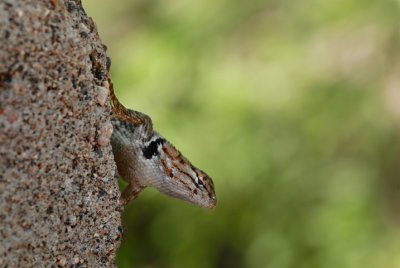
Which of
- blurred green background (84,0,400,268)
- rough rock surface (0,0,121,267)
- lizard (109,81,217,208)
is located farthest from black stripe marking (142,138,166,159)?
blurred green background (84,0,400,268)

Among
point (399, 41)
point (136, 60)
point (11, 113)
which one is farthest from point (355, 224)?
point (11, 113)

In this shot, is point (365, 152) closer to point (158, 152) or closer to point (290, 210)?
point (290, 210)

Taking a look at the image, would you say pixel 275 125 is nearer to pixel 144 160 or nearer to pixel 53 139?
Answer: pixel 144 160

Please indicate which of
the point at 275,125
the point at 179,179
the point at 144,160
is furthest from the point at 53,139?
the point at 275,125

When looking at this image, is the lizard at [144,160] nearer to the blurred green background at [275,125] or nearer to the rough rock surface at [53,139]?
the rough rock surface at [53,139]

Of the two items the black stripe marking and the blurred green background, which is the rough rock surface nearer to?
the black stripe marking
